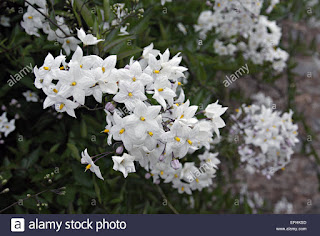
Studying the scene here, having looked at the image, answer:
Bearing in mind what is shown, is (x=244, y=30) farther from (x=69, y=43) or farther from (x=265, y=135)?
(x=69, y=43)

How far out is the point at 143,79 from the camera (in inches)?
45.8

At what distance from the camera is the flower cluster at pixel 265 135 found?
1811 millimetres

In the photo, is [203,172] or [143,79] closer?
[143,79]

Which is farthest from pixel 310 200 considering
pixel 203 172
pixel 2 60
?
pixel 2 60

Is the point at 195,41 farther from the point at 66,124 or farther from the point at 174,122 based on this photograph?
the point at 174,122

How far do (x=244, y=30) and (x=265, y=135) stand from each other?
0.89 meters

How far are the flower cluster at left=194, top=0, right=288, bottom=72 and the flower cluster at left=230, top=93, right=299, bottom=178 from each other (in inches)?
25.8

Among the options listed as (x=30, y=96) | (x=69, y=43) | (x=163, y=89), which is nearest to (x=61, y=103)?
(x=163, y=89)

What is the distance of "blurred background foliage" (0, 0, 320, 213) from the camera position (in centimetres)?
160

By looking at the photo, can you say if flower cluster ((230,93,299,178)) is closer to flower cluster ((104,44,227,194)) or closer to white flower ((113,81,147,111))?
flower cluster ((104,44,227,194))

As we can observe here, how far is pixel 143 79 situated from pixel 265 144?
96 cm

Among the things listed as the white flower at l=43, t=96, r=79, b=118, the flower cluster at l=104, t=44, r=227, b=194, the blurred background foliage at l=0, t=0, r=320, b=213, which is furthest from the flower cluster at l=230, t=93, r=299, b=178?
the white flower at l=43, t=96, r=79, b=118

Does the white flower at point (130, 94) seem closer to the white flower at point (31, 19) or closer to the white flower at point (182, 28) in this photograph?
the white flower at point (31, 19)

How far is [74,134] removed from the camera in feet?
6.44
